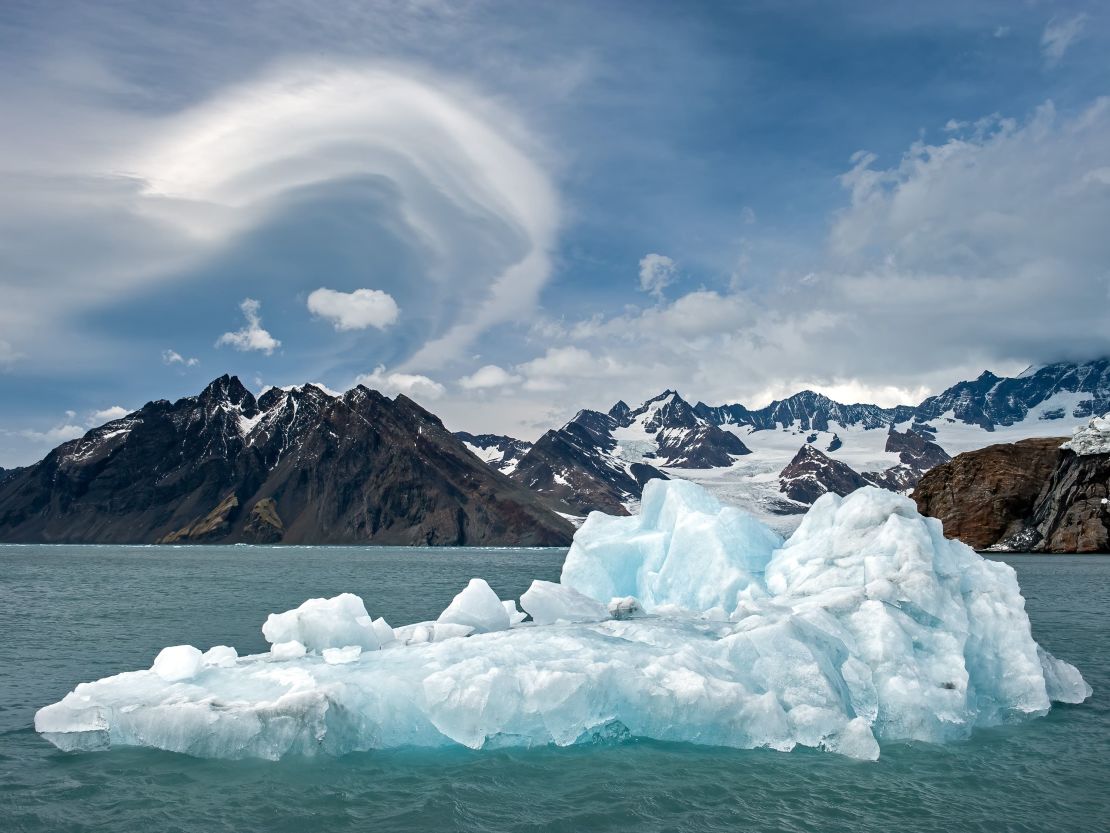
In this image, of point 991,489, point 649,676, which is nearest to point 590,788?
point 649,676

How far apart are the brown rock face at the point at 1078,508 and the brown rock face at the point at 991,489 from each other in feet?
28.2

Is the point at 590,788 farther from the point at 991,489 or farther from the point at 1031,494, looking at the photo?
the point at 1031,494

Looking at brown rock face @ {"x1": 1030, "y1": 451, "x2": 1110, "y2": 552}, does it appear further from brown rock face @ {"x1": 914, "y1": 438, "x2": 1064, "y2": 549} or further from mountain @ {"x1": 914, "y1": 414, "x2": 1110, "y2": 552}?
brown rock face @ {"x1": 914, "y1": 438, "x2": 1064, "y2": 549}

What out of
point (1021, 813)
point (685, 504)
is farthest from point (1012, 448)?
point (1021, 813)

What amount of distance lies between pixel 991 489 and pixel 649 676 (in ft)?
593

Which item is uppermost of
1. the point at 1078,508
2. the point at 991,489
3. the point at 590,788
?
the point at 991,489

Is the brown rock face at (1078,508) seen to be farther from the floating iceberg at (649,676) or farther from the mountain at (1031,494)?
the floating iceberg at (649,676)

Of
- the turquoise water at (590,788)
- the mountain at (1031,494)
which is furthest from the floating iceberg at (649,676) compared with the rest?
the mountain at (1031,494)

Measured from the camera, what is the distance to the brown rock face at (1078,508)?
143125 mm

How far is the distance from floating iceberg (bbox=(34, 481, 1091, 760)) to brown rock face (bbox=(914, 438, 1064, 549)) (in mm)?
159049

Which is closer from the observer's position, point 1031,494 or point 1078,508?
point 1078,508

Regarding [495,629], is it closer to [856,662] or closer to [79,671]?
[856,662]

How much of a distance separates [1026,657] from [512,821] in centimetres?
1537

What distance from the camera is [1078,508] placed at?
14750 cm
